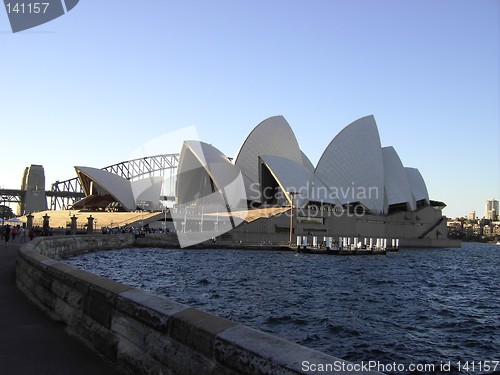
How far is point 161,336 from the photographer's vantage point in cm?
316

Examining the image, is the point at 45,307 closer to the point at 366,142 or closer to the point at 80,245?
the point at 80,245

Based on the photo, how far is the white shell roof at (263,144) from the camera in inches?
2611

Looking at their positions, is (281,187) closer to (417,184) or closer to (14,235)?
(417,184)

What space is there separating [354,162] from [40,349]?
67.1 metres

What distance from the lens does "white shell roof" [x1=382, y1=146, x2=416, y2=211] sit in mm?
76688

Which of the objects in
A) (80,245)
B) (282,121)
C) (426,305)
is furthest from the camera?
(282,121)

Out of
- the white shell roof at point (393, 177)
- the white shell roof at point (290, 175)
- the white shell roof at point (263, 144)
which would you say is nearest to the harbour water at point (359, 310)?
the white shell roof at point (290, 175)

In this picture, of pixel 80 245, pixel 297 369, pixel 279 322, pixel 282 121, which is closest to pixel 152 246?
pixel 80 245

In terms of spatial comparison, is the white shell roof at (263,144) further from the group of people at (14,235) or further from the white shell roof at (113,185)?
the group of people at (14,235)

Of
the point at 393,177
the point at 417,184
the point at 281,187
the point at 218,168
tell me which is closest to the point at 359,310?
the point at 281,187

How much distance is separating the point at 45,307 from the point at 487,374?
22.6 ft

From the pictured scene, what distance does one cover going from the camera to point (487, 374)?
24.1 ft

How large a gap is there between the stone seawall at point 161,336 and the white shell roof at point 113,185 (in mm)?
72316

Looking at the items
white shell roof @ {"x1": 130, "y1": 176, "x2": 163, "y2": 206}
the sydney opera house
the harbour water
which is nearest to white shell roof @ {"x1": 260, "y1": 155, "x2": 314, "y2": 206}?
the sydney opera house
